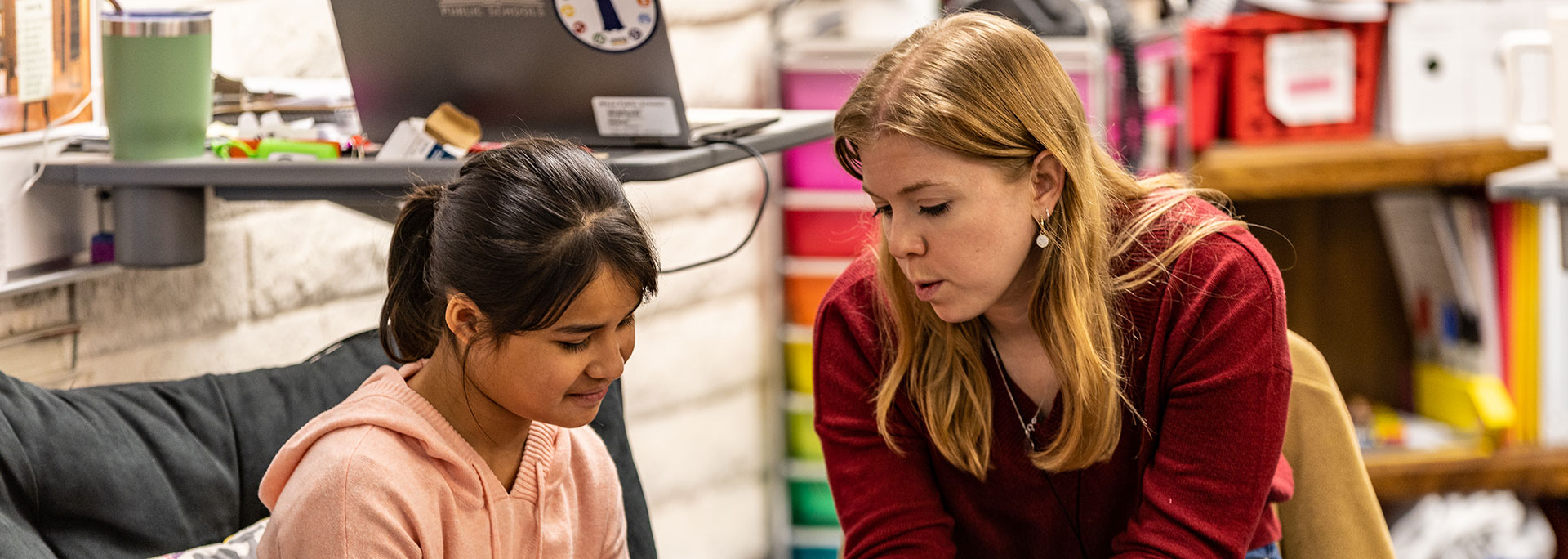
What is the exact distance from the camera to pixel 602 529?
1187 millimetres

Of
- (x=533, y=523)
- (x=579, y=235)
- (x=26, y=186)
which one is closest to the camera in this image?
(x=579, y=235)

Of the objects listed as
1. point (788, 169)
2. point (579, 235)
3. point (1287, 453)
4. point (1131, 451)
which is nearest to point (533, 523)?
point (579, 235)

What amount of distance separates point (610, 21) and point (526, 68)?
105mm

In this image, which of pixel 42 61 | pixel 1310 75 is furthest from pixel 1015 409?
pixel 1310 75

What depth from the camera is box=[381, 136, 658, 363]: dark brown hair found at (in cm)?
99

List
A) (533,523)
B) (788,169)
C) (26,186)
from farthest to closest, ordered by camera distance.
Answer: (788,169) < (26,186) < (533,523)

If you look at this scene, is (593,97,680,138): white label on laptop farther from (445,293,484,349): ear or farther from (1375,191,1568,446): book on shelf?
(1375,191,1568,446): book on shelf

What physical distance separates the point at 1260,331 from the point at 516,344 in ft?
1.96

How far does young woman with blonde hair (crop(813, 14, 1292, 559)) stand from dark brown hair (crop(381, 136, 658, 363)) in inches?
8.6

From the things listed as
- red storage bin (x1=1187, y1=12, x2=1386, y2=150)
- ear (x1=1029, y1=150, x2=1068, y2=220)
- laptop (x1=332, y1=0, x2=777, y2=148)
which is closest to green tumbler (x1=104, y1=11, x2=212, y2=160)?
laptop (x1=332, y1=0, x2=777, y2=148)

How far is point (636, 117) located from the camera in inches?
45.7

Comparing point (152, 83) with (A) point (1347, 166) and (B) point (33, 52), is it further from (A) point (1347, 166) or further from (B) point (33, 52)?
(A) point (1347, 166)

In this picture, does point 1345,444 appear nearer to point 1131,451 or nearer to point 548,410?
point 1131,451

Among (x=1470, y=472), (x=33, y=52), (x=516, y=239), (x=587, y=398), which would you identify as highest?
(x=33, y=52)
